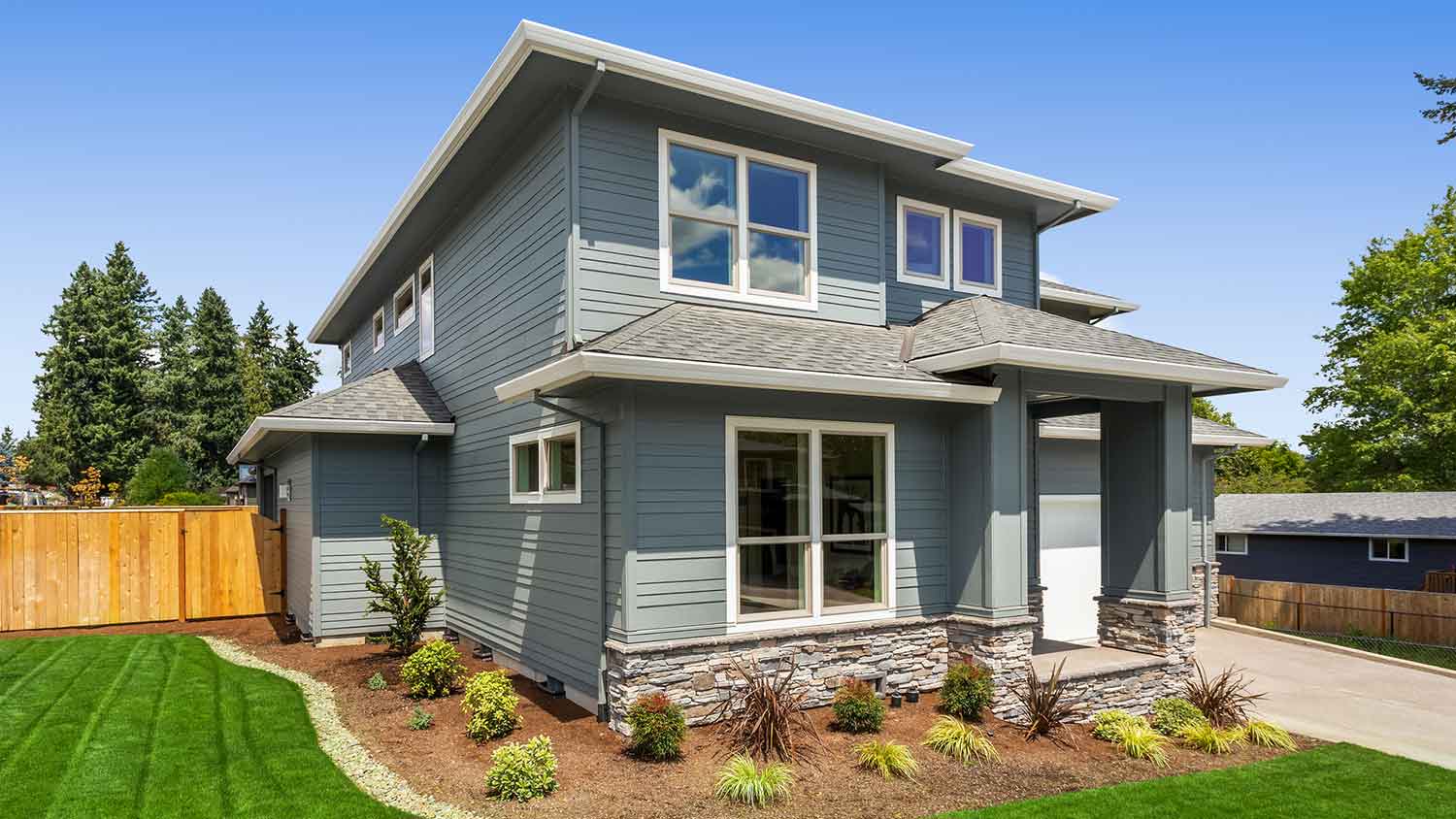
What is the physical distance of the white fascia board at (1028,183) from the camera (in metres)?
10.5

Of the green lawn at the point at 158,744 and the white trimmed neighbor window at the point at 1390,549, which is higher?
the green lawn at the point at 158,744

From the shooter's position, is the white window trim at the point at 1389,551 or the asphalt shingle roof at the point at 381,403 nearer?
the asphalt shingle roof at the point at 381,403

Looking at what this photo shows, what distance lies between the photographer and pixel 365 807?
5773mm

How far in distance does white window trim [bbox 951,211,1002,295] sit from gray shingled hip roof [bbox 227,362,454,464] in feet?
24.8

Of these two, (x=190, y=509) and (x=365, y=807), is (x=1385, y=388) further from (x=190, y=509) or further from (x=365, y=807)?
(x=190, y=509)

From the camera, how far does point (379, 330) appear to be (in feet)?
56.0

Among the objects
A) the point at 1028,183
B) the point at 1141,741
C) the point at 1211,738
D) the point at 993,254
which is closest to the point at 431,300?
the point at 993,254

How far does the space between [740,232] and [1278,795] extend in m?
7.01

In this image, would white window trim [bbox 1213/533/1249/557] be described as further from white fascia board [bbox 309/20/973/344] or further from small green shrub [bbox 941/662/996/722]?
white fascia board [bbox 309/20/973/344]

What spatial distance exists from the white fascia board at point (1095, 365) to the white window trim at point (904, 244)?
7.64 ft

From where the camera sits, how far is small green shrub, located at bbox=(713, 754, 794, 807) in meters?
5.97

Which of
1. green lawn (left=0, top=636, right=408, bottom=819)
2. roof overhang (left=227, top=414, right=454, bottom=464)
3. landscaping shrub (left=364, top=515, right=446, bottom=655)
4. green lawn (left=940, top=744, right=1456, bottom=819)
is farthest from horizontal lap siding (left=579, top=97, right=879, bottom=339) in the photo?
green lawn (left=940, top=744, right=1456, bottom=819)

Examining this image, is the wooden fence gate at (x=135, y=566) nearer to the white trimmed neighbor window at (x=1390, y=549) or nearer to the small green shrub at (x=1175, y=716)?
the small green shrub at (x=1175, y=716)

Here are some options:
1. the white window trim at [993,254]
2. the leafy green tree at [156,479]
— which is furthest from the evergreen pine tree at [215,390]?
the white window trim at [993,254]
